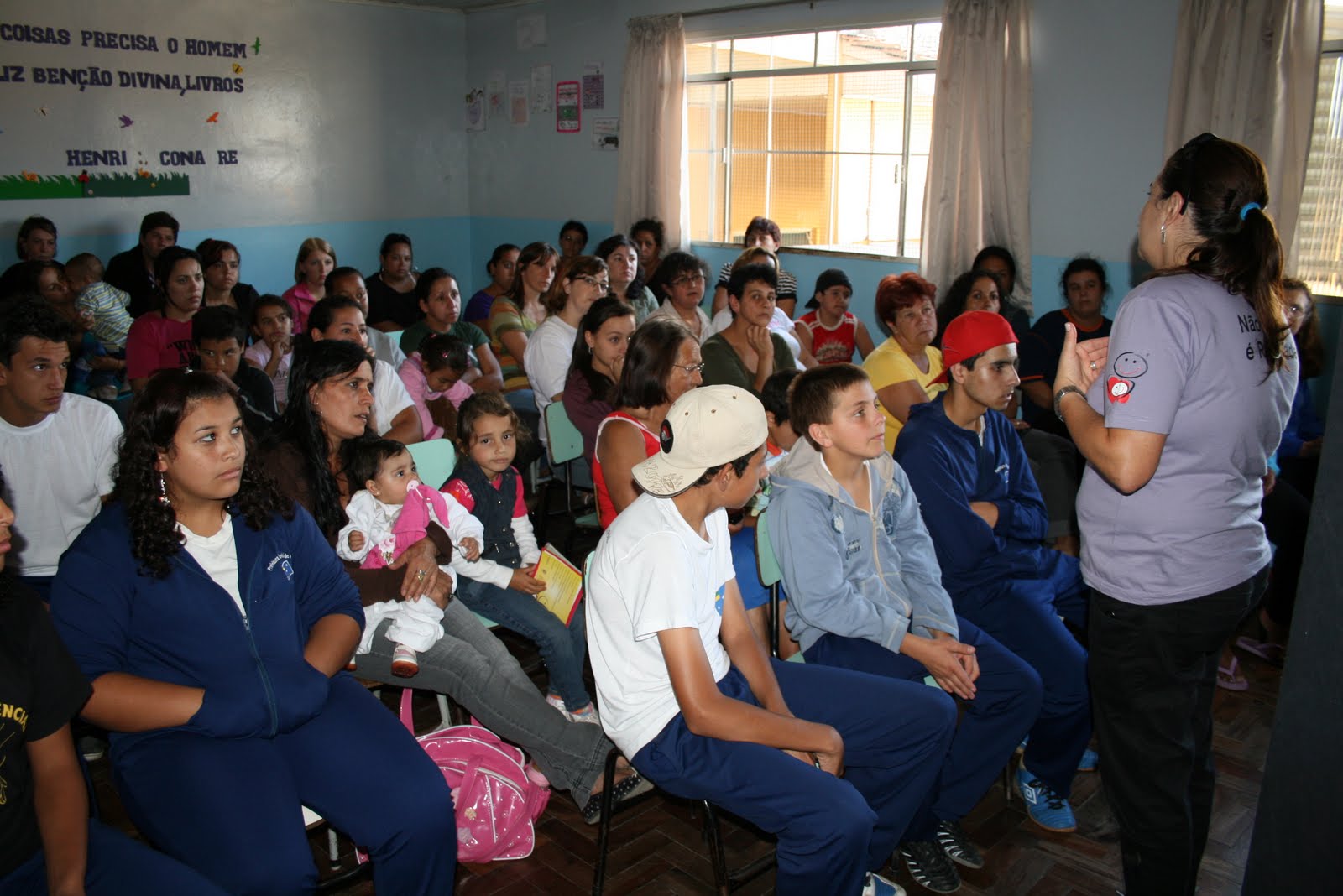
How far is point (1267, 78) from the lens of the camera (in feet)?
16.9

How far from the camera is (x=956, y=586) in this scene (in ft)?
9.30

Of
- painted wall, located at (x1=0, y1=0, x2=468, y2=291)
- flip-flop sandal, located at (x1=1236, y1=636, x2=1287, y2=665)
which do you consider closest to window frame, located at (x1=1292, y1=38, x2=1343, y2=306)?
flip-flop sandal, located at (x1=1236, y1=636, x2=1287, y2=665)

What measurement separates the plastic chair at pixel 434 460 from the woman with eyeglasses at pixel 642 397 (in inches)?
21.5

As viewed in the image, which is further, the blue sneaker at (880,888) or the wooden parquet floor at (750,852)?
the wooden parquet floor at (750,852)

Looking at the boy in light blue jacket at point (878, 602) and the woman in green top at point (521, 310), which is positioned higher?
the woman in green top at point (521, 310)

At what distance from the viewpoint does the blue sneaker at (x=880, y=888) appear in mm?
2320

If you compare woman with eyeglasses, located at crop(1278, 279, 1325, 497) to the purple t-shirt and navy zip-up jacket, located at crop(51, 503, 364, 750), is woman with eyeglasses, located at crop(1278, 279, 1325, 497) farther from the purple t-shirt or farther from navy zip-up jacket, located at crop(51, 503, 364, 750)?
navy zip-up jacket, located at crop(51, 503, 364, 750)

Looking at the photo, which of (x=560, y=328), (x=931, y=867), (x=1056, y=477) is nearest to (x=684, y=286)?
(x=560, y=328)

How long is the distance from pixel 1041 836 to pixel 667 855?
3.41ft

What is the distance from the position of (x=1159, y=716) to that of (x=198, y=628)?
1.97 meters

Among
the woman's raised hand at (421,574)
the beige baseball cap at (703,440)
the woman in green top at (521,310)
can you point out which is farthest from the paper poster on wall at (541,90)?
the beige baseball cap at (703,440)

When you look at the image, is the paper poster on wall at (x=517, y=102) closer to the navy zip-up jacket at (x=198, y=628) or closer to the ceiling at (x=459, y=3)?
the ceiling at (x=459, y=3)

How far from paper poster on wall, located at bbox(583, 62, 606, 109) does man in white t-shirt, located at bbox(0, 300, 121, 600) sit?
6442mm

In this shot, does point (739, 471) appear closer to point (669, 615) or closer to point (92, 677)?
point (669, 615)
